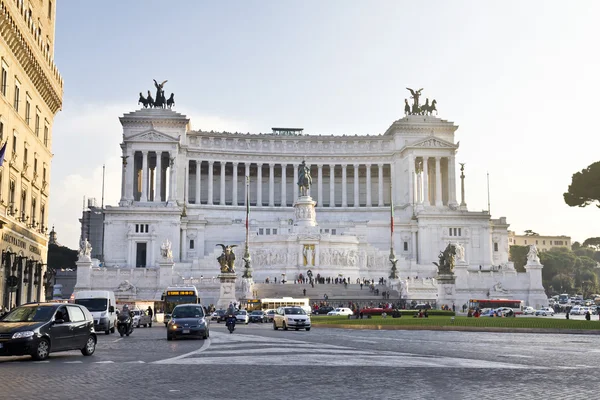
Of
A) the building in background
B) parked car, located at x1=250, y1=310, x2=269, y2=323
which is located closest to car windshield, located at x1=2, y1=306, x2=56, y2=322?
parked car, located at x1=250, y1=310, x2=269, y2=323

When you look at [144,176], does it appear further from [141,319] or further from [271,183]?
[141,319]

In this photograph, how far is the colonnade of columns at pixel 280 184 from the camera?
12950 centimetres

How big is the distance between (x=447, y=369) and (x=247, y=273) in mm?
61736

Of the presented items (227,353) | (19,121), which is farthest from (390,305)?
(227,353)

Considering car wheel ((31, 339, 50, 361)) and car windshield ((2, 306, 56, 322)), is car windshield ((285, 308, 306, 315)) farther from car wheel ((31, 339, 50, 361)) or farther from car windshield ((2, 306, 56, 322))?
car wheel ((31, 339, 50, 361))

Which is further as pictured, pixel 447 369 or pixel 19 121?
pixel 19 121

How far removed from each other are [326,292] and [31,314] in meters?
59.4

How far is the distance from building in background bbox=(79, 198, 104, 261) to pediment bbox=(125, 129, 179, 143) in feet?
56.7

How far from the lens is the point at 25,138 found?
54.4m

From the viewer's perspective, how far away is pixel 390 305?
2963 inches

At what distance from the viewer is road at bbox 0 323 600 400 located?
15211 millimetres

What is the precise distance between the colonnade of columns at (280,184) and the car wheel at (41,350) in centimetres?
10371

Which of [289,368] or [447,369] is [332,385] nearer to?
[289,368]

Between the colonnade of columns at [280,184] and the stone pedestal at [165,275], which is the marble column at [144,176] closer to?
the colonnade of columns at [280,184]
